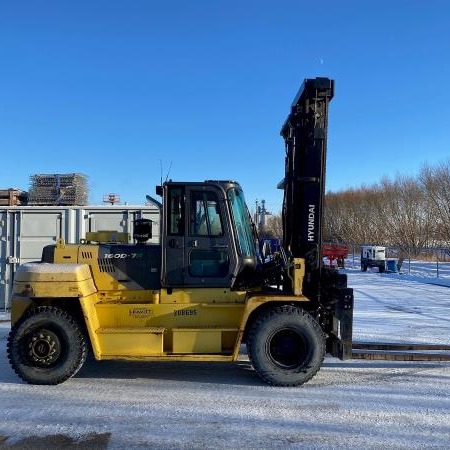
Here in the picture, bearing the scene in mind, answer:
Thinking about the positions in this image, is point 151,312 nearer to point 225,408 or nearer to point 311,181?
point 225,408

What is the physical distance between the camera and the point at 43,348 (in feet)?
20.3

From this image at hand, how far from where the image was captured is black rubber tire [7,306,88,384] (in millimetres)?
6160

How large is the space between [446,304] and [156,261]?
11109 mm

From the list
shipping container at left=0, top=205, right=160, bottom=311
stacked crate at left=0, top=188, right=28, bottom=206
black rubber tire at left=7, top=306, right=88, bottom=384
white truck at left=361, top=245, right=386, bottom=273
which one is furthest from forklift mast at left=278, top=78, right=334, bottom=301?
white truck at left=361, top=245, right=386, bottom=273

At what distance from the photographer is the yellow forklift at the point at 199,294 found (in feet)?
20.2

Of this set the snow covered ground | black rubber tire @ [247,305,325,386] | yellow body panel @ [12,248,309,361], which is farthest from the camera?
yellow body panel @ [12,248,309,361]

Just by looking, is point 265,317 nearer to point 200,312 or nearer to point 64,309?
point 200,312

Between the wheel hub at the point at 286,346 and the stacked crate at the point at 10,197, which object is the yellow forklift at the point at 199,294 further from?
the stacked crate at the point at 10,197

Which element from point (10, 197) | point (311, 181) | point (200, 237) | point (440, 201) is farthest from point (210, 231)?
point (440, 201)

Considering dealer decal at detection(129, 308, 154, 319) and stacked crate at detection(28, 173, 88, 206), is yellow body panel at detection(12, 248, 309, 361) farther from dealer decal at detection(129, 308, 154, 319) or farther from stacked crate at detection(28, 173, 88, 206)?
stacked crate at detection(28, 173, 88, 206)

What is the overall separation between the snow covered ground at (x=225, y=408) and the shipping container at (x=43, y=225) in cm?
447

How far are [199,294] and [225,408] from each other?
61.8 inches

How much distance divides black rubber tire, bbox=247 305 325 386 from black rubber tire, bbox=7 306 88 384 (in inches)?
87.7

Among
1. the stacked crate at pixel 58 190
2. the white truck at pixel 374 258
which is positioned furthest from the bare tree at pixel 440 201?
the stacked crate at pixel 58 190
